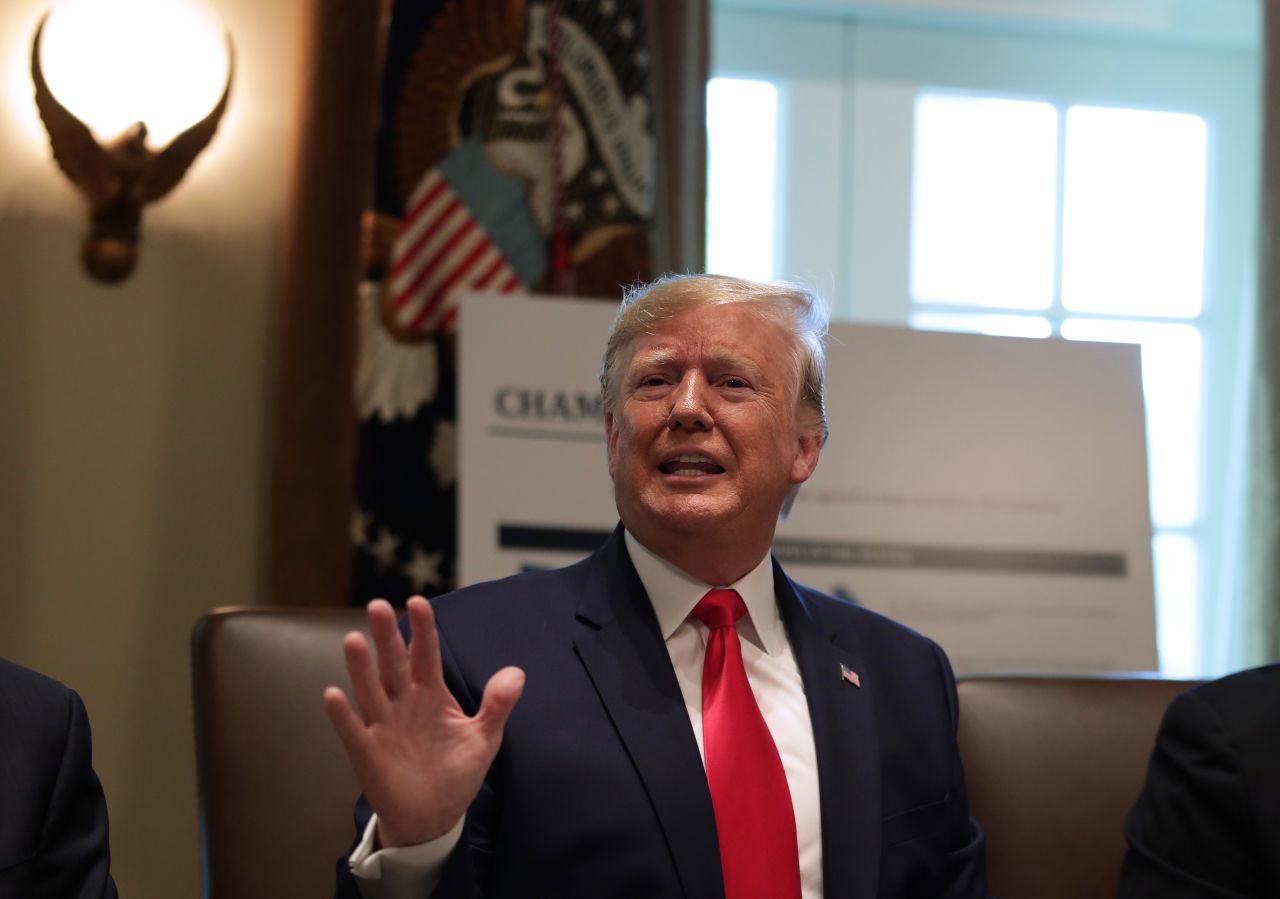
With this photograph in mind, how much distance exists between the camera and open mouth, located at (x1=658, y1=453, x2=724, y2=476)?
196 cm

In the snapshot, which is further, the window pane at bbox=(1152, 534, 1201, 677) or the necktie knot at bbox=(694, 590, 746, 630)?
the window pane at bbox=(1152, 534, 1201, 677)

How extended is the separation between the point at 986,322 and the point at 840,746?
2647 millimetres

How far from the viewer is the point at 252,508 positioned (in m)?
3.52

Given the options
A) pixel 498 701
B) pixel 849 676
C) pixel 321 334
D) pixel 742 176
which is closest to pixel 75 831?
pixel 498 701

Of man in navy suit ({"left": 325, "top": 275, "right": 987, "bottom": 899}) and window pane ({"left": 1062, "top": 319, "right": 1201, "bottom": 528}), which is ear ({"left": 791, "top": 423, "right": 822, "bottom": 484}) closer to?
man in navy suit ({"left": 325, "top": 275, "right": 987, "bottom": 899})

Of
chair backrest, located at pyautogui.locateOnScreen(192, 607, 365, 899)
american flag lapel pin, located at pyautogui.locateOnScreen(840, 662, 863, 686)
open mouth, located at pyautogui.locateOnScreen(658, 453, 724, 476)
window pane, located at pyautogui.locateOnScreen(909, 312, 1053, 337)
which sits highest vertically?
window pane, located at pyautogui.locateOnScreen(909, 312, 1053, 337)

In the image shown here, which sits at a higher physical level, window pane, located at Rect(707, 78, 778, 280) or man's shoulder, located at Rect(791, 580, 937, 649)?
window pane, located at Rect(707, 78, 778, 280)

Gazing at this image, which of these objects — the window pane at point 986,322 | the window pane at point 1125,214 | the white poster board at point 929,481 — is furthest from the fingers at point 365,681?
the window pane at point 1125,214

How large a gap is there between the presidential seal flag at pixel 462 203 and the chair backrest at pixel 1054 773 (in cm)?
166

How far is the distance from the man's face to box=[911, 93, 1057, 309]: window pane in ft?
7.72

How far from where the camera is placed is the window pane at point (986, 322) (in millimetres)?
4285

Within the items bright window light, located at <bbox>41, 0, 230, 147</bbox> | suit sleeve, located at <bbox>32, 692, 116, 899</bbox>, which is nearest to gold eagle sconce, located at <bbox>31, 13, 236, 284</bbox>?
bright window light, located at <bbox>41, 0, 230, 147</bbox>

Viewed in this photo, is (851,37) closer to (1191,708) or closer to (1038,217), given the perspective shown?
(1038,217)

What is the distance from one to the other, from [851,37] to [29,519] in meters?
2.62
